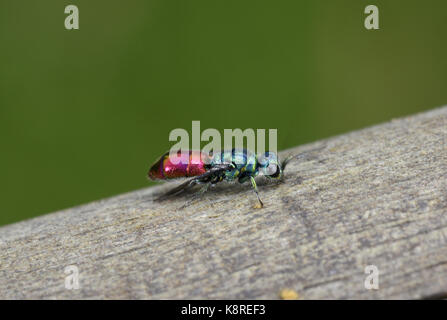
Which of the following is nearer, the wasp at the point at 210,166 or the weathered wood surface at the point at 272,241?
the weathered wood surface at the point at 272,241

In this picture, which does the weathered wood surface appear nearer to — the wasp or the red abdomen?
the wasp

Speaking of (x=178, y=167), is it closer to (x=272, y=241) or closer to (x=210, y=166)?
(x=210, y=166)

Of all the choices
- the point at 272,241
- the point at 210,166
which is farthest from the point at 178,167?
the point at 272,241

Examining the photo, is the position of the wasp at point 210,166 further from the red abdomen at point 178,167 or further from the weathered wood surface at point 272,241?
the weathered wood surface at point 272,241

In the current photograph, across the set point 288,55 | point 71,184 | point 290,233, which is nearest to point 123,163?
point 71,184

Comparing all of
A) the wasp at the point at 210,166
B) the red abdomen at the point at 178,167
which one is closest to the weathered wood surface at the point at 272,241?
the wasp at the point at 210,166

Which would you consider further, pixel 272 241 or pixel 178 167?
pixel 178 167

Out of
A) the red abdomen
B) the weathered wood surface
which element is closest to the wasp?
the red abdomen

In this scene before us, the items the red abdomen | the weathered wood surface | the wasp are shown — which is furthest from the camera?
the red abdomen
